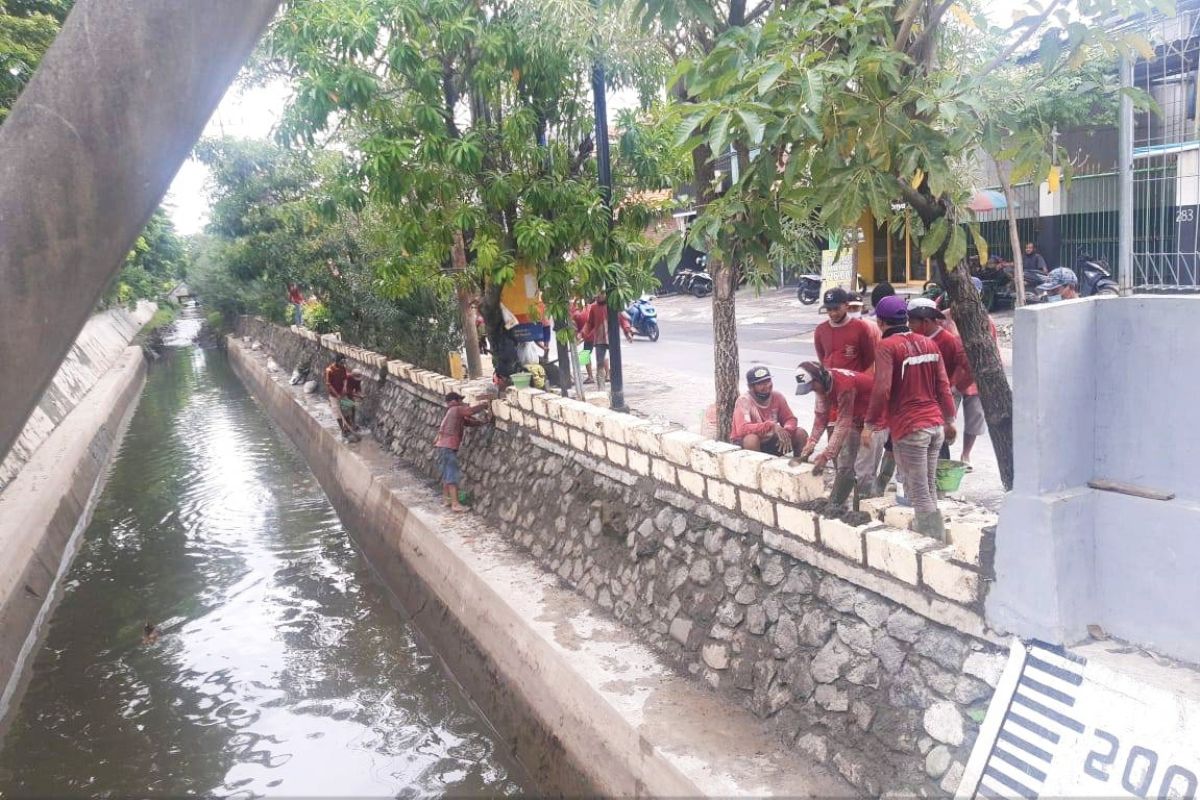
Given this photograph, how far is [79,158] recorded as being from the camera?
243 cm

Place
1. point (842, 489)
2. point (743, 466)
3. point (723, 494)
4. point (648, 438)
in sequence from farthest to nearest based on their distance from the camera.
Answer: point (648, 438) < point (723, 494) < point (743, 466) < point (842, 489)

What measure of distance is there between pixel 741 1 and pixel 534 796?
528 cm

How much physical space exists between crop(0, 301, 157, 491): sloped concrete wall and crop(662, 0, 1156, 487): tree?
3.61m

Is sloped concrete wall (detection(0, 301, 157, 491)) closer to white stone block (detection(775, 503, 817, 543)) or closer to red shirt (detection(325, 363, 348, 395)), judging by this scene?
red shirt (detection(325, 363, 348, 395))

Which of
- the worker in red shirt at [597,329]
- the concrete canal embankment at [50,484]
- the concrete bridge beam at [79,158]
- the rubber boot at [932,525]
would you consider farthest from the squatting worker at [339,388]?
the concrete bridge beam at [79,158]

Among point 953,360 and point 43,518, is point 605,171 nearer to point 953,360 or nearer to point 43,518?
point 953,360

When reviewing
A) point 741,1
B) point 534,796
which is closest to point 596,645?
point 534,796

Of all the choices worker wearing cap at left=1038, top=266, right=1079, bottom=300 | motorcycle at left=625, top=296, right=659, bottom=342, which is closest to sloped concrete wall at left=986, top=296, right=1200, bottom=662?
worker wearing cap at left=1038, top=266, right=1079, bottom=300

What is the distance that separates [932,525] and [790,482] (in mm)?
791

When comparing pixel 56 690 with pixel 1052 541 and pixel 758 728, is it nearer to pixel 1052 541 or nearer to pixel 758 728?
pixel 758 728

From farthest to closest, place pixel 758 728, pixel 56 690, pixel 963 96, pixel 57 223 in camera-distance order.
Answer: pixel 56 690
pixel 758 728
pixel 963 96
pixel 57 223

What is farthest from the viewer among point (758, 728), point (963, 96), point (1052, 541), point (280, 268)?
point (280, 268)

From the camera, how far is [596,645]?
5.48 metres

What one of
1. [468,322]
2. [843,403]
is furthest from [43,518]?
[843,403]
